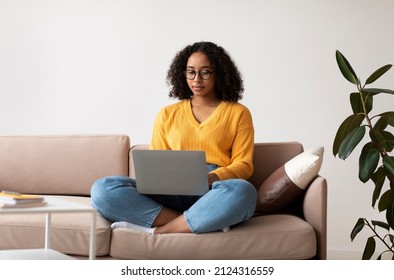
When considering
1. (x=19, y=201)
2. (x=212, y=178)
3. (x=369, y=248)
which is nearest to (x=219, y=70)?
(x=212, y=178)

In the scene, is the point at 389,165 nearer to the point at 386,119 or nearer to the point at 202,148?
the point at 386,119

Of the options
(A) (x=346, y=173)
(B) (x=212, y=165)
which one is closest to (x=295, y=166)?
(B) (x=212, y=165)

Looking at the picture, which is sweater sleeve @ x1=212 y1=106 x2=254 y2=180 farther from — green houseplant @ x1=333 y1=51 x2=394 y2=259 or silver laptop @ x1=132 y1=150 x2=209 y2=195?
green houseplant @ x1=333 y1=51 x2=394 y2=259

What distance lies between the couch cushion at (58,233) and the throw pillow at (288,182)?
0.70 metres

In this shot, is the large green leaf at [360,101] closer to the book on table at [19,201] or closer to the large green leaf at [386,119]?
the large green leaf at [386,119]

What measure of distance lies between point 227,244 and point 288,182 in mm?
418

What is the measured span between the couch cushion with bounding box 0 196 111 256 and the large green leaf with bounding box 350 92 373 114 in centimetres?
119

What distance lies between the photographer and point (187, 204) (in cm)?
294

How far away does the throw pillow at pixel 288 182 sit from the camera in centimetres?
292

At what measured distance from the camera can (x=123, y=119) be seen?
427cm

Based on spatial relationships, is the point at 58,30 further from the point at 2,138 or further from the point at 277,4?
the point at 277,4

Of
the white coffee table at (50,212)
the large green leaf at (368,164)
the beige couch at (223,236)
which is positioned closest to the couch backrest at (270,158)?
the beige couch at (223,236)

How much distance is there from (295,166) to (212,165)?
14.9 inches
